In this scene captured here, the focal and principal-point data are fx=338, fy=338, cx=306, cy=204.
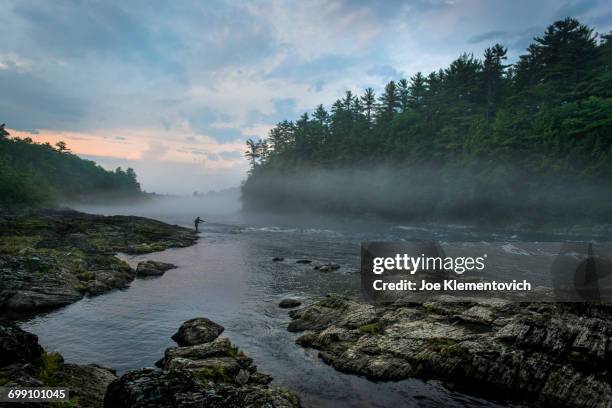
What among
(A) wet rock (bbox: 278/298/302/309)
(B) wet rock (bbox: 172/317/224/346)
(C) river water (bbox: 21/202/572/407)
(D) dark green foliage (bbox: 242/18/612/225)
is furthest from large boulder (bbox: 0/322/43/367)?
(D) dark green foliage (bbox: 242/18/612/225)

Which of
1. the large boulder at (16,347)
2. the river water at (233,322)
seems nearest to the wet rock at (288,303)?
the river water at (233,322)

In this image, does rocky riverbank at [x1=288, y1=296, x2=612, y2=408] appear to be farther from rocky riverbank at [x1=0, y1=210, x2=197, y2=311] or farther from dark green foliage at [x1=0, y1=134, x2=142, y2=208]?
dark green foliage at [x1=0, y1=134, x2=142, y2=208]

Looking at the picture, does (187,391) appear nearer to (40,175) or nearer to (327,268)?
(327,268)

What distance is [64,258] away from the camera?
92.1 feet

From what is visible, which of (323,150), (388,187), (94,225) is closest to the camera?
(94,225)

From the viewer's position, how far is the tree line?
8156cm

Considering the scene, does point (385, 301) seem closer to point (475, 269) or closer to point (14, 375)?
point (475, 269)

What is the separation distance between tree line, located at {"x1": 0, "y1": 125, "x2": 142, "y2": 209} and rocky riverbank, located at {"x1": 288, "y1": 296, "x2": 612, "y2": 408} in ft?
291

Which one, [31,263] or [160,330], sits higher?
[31,263]

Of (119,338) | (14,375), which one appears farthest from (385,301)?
(14,375)

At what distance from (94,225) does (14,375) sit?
46.3 metres

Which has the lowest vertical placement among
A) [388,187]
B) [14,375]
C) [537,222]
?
[14,375]

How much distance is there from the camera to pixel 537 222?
63781 millimetres

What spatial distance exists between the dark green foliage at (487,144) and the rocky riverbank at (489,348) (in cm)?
5725
